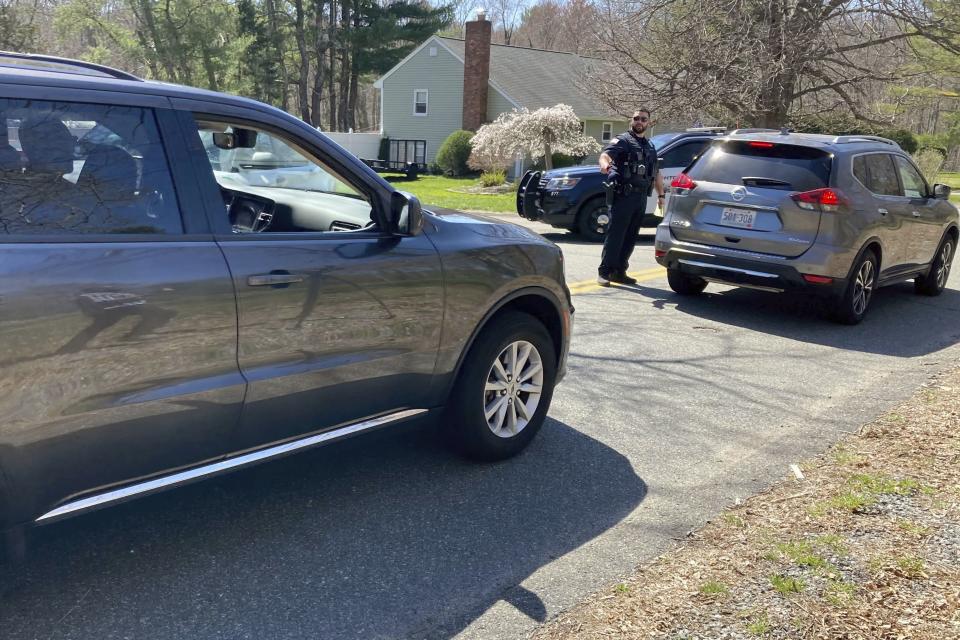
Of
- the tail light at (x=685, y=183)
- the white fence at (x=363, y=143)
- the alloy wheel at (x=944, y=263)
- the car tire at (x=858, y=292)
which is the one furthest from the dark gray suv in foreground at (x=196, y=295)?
the white fence at (x=363, y=143)

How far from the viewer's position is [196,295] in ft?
9.97

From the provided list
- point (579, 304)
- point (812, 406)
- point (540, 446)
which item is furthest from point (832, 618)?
point (579, 304)

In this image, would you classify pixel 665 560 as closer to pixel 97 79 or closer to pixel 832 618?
pixel 832 618

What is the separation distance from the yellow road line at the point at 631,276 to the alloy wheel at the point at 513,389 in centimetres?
454

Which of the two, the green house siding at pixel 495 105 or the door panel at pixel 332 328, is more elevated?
the green house siding at pixel 495 105

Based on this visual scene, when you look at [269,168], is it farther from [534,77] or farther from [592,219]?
[534,77]

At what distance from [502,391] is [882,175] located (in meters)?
5.96

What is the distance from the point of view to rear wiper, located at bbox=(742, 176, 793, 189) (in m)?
7.83

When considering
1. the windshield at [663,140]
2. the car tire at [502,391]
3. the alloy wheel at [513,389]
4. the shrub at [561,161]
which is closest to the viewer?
the car tire at [502,391]

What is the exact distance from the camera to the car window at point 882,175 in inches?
326

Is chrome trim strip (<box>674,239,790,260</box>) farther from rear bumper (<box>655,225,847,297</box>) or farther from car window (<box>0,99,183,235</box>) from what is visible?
car window (<box>0,99,183,235</box>)

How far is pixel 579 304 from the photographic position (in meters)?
8.52

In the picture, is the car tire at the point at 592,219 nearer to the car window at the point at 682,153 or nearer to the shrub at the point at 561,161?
the car window at the point at 682,153

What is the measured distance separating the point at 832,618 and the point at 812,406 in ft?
9.42
